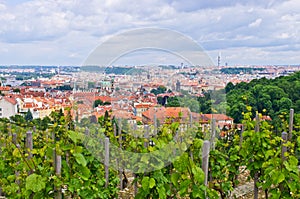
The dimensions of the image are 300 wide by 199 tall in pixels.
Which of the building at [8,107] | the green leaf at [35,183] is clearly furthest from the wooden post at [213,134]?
the building at [8,107]

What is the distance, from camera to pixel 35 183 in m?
3.11

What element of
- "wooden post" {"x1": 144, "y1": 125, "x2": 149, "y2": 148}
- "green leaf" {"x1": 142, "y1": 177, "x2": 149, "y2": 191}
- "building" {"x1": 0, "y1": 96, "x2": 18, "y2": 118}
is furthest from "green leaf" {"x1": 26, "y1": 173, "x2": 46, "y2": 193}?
"building" {"x1": 0, "y1": 96, "x2": 18, "y2": 118}

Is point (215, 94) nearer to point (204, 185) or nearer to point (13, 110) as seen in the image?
point (204, 185)

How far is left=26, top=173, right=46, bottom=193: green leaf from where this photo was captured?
3094mm

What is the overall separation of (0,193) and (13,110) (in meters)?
27.4

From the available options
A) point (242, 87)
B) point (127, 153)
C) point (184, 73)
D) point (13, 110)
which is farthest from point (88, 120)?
point (13, 110)

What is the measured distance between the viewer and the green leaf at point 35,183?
309 cm

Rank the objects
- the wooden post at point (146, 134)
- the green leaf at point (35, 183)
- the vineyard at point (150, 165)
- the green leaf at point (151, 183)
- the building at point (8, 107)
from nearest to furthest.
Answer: the green leaf at point (35, 183) < the vineyard at point (150, 165) < the green leaf at point (151, 183) < the wooden post at point (146, 134) < the building at point (8, 107)

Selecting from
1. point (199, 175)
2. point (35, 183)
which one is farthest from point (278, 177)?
point (35, 183)

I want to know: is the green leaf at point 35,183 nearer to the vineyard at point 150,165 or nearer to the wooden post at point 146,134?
the vineyard at point 150,165

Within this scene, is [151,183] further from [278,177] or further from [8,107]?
[8,107]

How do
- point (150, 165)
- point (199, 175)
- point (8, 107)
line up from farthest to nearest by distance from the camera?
point (8, 107)
point (150, 165)
point (199, 175)

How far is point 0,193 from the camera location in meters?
5.75

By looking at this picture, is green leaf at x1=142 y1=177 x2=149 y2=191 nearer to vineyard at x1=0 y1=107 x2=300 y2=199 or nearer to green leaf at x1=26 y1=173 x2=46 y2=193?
vineyard at x1=0 y1=107 x2=300 y2=199
